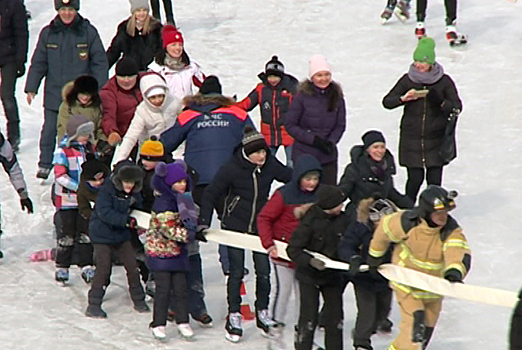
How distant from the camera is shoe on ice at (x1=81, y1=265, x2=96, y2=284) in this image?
1121cm

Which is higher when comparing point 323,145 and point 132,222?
point 323,145

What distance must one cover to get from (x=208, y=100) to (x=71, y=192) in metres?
1.40

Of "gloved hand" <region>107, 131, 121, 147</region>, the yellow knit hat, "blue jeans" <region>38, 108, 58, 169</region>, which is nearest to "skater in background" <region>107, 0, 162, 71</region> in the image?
"blue jeans" <region>38, 108, 58, 169</region>

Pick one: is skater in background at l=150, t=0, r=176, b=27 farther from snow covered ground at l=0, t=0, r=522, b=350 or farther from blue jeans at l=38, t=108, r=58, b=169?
blue jeans at l=38, t=108, r=58, b=169

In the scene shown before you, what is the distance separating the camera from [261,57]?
56.2 ft

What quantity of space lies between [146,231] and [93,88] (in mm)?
1653

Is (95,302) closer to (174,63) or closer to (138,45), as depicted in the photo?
(174,63)

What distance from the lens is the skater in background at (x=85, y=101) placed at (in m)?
11.5

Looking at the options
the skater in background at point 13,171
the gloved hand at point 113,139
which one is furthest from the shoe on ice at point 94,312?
the gloved hand at point 113,139

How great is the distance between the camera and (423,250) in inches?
342

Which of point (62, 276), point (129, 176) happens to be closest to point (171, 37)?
point (129, 176)

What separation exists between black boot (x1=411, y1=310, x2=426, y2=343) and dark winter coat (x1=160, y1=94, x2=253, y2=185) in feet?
8.20

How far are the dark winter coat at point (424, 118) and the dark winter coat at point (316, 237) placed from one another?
2531 mm

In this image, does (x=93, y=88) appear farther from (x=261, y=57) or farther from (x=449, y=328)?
(x=261, y=57)
